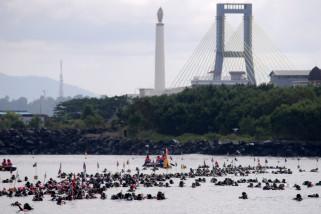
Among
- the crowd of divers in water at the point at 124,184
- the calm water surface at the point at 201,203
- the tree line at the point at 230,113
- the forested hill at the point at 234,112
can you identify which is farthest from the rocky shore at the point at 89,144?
the calm water surface at the point at 201,203

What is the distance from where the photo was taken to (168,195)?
83.9 m

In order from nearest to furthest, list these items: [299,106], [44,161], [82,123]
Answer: [44,161]
[299,106]
[82,123]

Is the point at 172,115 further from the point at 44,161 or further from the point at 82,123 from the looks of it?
the point at 44,161

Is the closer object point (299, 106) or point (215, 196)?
point (215, 196)

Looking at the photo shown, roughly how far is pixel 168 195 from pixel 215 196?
3.71 m

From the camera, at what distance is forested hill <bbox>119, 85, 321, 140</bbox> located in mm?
149125

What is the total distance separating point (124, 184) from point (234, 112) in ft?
250

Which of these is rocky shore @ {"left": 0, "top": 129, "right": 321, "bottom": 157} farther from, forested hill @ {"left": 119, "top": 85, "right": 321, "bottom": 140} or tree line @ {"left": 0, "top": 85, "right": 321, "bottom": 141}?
forested hill @ {"left": 119, "top": 85, "right": 321, "bottom": 140}

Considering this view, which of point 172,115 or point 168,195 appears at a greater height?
point 172,115

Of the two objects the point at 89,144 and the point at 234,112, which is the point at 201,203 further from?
the point at 89,144

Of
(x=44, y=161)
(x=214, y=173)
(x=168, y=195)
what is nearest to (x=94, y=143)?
(x=44, y=161)

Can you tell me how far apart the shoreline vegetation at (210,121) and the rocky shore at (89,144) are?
19 centimetres

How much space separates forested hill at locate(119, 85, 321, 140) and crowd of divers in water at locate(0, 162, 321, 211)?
39546mm

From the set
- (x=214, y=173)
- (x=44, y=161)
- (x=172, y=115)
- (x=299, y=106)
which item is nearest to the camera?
(x=214, y=173)
